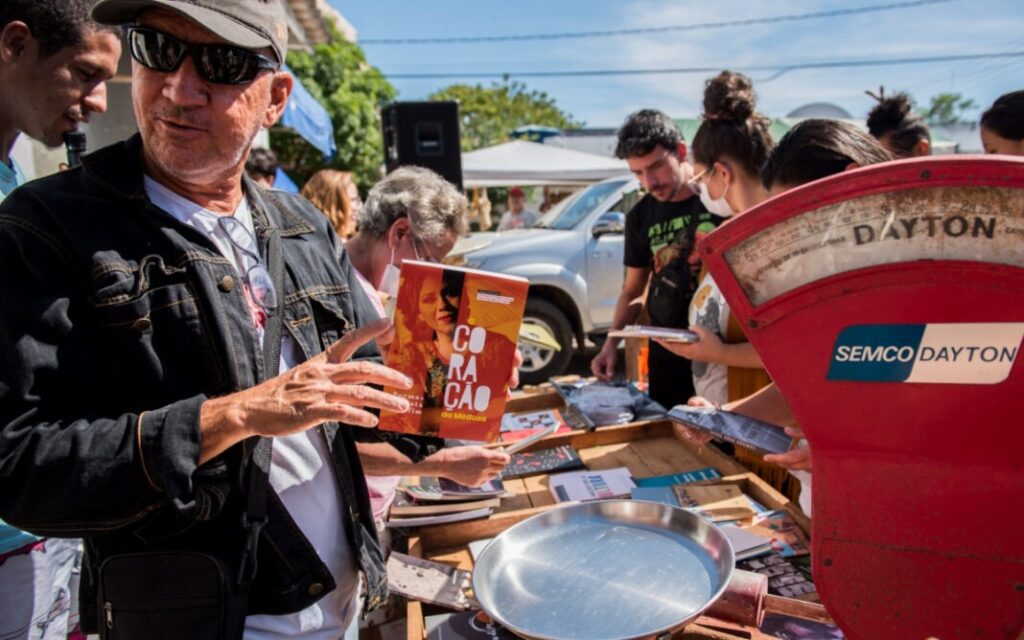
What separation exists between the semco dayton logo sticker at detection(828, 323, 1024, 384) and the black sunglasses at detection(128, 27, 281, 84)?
1092mm

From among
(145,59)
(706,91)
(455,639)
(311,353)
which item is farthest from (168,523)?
(706,91)

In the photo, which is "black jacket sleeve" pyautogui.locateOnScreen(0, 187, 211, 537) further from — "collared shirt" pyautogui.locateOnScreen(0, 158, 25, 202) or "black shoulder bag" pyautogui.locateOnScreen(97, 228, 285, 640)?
"collared shirt" pyautogui.locateOnScreen(0, 158, 25, 202)

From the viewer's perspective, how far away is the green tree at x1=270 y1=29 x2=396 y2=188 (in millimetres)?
11961

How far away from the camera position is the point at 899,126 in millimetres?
3742

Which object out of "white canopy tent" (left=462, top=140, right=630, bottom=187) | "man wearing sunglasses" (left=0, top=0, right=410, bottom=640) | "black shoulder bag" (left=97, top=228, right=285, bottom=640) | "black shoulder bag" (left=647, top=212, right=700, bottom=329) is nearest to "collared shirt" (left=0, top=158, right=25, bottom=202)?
"man wearing sunglasses" (left=0, top=0, right=410, bottom=640)

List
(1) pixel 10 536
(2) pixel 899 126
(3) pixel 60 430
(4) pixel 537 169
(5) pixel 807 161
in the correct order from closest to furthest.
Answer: (3) pixel 60 430 → (1) pixel 10 536 → (5) pixel 807 161 → (2) pixel 899 126 → (4) pixel 537 169

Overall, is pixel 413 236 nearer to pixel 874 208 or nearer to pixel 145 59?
pixel 145 59

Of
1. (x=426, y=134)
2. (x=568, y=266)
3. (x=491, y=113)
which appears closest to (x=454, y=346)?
(x=426, y=134)

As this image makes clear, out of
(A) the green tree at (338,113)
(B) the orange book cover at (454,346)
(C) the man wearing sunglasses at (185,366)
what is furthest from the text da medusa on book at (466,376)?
(A) the green tree at (338,113)

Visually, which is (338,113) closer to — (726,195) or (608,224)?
(608,224)

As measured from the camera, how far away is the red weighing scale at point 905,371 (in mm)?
683

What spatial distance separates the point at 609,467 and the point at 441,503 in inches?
24.8

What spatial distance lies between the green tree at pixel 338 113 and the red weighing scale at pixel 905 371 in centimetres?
1199

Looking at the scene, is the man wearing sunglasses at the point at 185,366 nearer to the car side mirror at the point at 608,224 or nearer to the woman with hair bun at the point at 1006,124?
the woman with hair bun at the point at 1006,124
